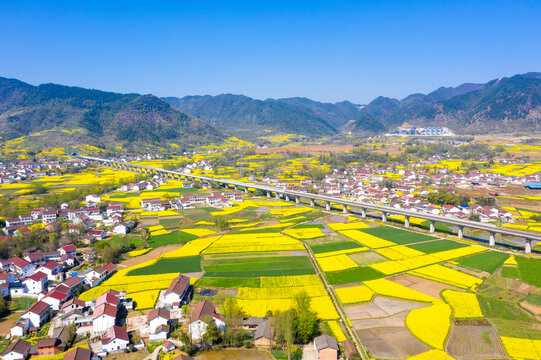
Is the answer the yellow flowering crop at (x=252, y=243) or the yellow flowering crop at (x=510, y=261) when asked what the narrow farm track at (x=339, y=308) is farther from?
the yellow flowering crop at (x=510, y=261)

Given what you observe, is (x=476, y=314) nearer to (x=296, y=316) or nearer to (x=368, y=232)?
(x=296, y=316)

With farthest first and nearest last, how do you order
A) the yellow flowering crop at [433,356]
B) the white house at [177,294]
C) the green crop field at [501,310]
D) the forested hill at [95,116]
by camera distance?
the forested hill at [95,116] → the white house at [177,294] → the green crop field at [501,310] → the yellow flowering crop at [433,356]

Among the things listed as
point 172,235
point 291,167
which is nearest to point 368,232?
point 172,235

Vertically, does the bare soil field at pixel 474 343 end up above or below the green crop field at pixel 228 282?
below

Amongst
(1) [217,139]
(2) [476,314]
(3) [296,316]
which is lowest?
(2) [476,314]

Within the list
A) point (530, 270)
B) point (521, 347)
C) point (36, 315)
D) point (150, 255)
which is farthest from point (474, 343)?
point (150, 255)

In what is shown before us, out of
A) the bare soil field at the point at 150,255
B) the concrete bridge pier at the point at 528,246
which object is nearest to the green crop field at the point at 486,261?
the concrete bridge pier at the point at 528,246

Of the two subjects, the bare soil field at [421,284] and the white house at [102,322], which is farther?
the bare soil field at [421,284]
